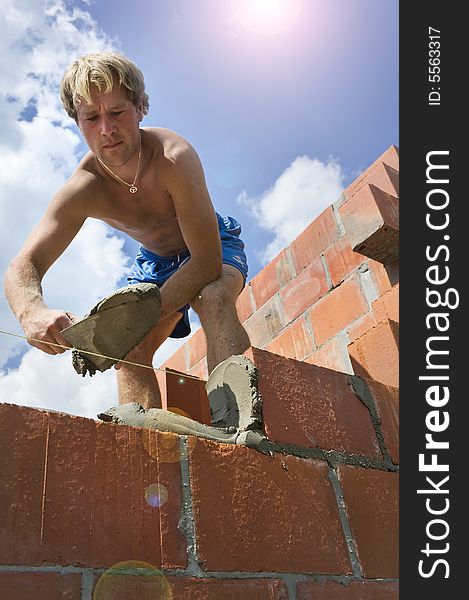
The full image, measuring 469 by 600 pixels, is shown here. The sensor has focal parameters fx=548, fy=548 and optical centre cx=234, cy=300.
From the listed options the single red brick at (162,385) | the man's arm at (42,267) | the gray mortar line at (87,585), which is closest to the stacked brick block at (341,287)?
the single red brick at (162,385)

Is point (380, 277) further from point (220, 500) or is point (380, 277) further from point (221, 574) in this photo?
point (221, 574)

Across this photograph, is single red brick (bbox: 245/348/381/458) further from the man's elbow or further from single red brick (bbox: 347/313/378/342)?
single red brick (bbox: 347/313/378/342)

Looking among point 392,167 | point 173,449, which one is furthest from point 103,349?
point 392,167

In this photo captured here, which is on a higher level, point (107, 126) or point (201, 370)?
point (107, 126)

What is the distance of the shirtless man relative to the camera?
160 cm

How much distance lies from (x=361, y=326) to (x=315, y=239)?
63 centimetres

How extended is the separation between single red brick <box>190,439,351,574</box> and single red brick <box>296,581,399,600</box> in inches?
1.1

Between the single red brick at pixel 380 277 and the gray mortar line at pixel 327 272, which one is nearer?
the single red brick at pixel 380 277

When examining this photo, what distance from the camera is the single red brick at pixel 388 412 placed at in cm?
152

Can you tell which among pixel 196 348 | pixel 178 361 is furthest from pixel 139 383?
pixel 178 361

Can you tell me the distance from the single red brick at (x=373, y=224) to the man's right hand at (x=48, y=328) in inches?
52.0

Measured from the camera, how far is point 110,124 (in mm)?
1635

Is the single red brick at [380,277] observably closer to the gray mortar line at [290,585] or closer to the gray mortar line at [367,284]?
the gray mortar line at [367,284]

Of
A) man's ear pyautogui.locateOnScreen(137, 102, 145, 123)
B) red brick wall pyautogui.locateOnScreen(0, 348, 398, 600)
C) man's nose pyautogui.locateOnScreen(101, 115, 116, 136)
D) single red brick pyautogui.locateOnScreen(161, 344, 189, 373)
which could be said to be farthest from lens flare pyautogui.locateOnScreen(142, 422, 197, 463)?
single red brick pyautogui.locateOnScreen(161, 344, 189, 373)
